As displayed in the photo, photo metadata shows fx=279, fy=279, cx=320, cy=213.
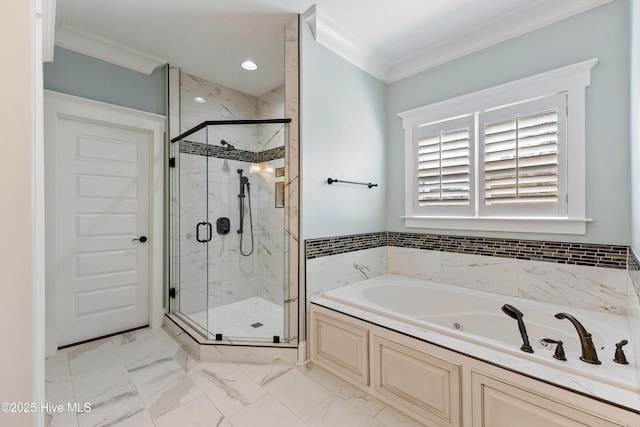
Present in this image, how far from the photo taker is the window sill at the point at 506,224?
6.26 ft

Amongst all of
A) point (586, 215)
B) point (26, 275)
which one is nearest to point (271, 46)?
point (26, 275)

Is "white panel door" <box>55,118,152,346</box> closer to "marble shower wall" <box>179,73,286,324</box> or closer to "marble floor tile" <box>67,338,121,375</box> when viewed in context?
"marble floor tile" <box>67,338,121,375</box>

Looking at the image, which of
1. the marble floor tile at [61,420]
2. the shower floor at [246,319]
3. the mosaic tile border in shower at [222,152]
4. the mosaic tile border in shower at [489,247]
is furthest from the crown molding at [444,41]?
the marble floor tile at [61,420]

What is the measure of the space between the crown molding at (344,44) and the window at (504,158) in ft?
1.80

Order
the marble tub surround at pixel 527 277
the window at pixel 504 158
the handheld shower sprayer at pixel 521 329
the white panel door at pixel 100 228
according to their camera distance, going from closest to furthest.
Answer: the handheld shower sprayer at pixel 521 329
the marble tub surround at pixel 527 277
the window at pixel 504 158
the white panel door at pixel 100 228

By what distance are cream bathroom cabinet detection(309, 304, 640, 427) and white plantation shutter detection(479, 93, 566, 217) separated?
1314mm

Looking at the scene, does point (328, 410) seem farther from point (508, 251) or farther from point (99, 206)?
point (99, 206)

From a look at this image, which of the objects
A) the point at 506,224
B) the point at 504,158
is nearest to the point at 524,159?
the point at 504,158

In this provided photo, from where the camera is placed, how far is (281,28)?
2.32 m

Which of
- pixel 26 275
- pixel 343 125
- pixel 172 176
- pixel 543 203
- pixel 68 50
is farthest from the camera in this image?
pixel 172 176

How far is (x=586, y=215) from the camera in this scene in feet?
6.12

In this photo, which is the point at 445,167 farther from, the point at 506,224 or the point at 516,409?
the point at 516,409

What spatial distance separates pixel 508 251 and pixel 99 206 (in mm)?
3501

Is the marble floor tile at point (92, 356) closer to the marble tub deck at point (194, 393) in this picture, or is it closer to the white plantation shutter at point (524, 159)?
the marble tub deck at point (194, 393)
